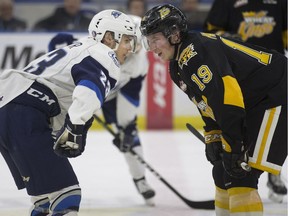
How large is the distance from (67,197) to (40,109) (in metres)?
0.37

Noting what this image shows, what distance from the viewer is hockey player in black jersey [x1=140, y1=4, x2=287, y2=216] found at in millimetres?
2664

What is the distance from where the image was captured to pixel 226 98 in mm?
2629

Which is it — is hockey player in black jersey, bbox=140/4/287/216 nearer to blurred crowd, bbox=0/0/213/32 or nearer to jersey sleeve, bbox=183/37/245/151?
jersey sleeve, bbox=183/37/245/151

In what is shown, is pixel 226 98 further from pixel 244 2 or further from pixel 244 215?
pixel 244 2

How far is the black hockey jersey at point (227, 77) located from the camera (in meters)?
2.64

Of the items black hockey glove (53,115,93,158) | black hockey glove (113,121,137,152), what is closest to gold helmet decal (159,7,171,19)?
black hockey glove (53,115,93,158)

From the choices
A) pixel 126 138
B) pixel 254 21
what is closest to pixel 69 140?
pixel 126 138

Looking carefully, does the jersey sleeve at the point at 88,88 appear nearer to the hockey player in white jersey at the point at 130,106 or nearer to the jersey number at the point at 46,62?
the jersey number at the point at 46,62

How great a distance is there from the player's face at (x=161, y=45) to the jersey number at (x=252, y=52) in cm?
24

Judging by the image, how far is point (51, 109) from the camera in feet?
9.52

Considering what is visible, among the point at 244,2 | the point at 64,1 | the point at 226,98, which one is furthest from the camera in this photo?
the point at 64,1

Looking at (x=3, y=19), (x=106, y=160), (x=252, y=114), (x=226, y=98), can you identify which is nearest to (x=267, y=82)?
(x=252, y=114)

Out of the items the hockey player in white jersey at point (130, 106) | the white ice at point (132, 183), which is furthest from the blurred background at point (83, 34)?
the hockey player in white jersey at point (130, 106)

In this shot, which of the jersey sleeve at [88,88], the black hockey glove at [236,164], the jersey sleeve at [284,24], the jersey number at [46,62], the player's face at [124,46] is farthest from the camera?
the jersey sleeve at [284,24]
